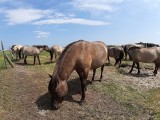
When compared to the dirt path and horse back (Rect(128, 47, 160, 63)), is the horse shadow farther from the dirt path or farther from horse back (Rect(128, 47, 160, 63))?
horse back (Rect(128, 47, 160, 63))

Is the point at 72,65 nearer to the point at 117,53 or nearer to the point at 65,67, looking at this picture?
the point at 65,67

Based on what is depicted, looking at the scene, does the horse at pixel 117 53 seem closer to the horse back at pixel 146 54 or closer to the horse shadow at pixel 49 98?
the horse back at pixel 146 54

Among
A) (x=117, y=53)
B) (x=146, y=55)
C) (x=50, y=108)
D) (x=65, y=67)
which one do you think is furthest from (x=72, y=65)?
(x=117, y=53)

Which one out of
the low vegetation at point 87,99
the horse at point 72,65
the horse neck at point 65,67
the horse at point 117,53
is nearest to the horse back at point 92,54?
the horse at point 72,65

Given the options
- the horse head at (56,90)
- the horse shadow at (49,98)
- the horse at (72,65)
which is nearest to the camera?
the horse head at (56,90)

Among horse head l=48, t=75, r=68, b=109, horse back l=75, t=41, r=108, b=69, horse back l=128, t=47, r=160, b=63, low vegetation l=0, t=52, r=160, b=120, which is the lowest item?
low vegetation l=0, t=52, r=160, b=120

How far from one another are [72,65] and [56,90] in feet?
5.30

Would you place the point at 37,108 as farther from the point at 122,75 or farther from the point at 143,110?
the point at 122,75

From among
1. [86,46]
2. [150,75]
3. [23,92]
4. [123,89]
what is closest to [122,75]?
[150,75]

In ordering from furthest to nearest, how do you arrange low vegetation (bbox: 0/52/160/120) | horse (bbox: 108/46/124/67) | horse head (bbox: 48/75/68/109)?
horse (bbox: 108/46/124/67) < low vegetation (bbox: 0/52/160/120) < horse head (bbox: 48/75/68/109)

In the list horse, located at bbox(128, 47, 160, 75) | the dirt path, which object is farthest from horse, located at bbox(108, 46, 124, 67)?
the dirt path

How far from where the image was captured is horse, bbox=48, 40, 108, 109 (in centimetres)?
1267

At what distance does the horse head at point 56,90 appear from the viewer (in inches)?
494

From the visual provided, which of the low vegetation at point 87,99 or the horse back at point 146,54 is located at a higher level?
the horse back at point 146,54
